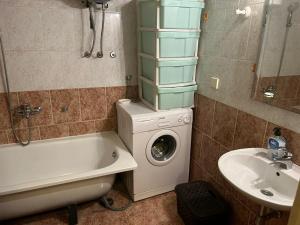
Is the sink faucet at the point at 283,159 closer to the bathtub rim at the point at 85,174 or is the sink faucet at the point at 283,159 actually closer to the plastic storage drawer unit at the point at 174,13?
the bathtub rim at the point at 85,174

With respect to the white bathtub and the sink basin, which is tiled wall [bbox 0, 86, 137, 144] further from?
the sink basin

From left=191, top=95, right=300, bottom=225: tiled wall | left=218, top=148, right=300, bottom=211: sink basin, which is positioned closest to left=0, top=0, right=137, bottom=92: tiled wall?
left=191, top=95, right=300, bottom=225: tiled wall

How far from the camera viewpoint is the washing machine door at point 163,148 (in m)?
2.06

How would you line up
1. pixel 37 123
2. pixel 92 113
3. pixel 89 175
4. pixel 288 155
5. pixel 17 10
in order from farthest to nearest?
pixel 92 113, pixel 37 123, pixel 17 10, pixel 89 175, pixel 288 155

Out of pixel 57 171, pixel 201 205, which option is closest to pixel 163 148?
pixel 201 205

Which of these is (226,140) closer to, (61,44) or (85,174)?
(85,174)

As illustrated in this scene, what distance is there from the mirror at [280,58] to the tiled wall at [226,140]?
0.59 feet

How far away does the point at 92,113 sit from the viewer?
233 centimetres

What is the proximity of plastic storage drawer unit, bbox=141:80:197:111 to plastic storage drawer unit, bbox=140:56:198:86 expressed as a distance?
6 centimetres

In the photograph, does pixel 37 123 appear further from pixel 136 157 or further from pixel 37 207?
pixel 136 157

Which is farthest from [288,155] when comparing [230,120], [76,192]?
[76,192]

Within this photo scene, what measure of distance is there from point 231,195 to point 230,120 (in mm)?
625

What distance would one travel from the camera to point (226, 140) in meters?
1.88

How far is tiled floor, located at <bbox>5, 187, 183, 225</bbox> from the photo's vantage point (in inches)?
77.2
